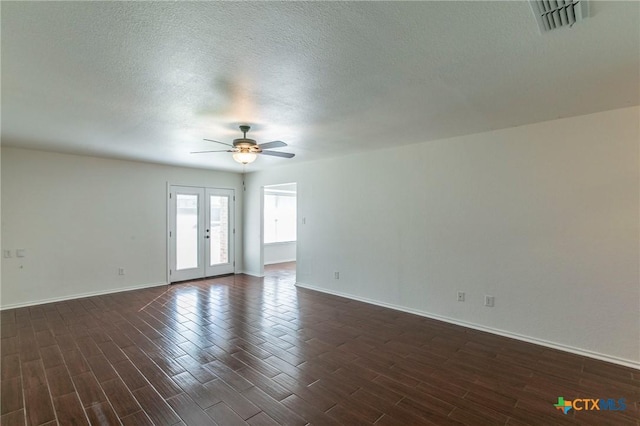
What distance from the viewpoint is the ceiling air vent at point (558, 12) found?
1568 millimetres

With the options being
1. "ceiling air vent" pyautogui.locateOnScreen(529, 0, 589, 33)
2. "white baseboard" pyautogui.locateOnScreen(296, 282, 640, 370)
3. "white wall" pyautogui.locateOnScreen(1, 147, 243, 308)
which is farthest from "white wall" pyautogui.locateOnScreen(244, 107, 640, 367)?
"white wall" pyautogui.locateOnScreen(1, 147, 243, 308)

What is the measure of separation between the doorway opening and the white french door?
1.85m

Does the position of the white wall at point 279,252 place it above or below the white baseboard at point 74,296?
above

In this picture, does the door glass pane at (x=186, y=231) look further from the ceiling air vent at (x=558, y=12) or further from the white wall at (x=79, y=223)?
the ceiling air vent at (x=558, y=12)

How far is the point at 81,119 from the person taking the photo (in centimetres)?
337

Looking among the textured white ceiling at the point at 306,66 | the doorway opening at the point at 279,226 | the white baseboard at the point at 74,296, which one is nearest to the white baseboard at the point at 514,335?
the textured white ceiling at the point at 306,66

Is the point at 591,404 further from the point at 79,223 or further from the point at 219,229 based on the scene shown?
the point at 79,223

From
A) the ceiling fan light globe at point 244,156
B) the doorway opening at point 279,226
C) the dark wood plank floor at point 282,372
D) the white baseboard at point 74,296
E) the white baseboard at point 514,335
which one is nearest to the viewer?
the dark wood plank floor at point 282,372

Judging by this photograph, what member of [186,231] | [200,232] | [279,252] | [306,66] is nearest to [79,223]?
[186,231]

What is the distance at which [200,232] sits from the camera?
703 centimetres

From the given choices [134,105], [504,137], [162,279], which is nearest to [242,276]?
[162,279]

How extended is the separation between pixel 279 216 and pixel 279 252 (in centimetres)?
116

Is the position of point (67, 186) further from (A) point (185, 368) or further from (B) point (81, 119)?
(A) point (185, 368)

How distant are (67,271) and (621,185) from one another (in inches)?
310
